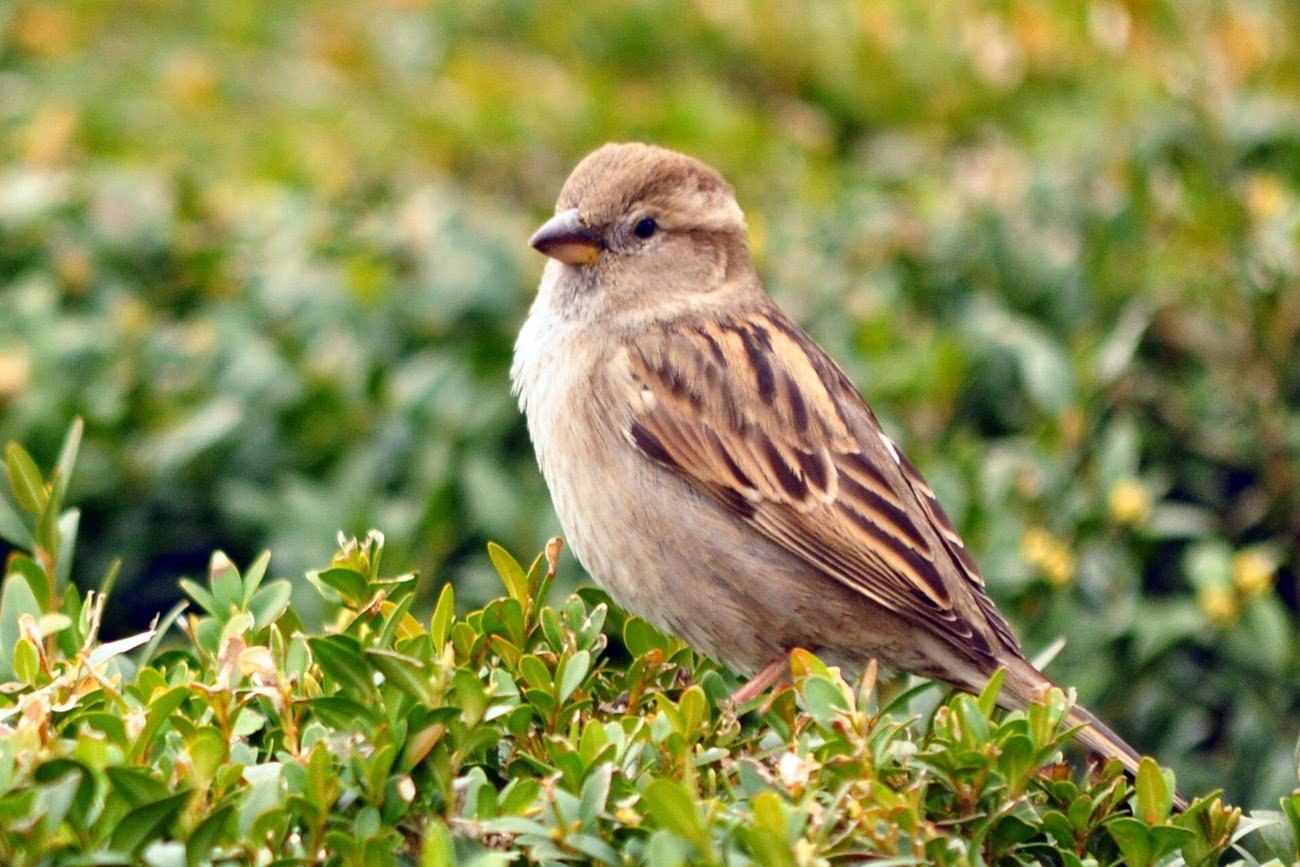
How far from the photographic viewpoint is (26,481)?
2.70m

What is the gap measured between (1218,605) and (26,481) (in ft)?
8.47

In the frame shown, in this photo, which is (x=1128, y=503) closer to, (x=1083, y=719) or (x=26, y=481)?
(x=1083, y=719)

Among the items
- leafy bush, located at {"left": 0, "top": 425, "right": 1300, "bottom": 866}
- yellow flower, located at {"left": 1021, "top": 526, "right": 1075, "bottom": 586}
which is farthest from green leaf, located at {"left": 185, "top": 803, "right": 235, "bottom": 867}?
yellow flower, located at {"left": 1021, "top": 526, "right": 1075, "bottom": 586}

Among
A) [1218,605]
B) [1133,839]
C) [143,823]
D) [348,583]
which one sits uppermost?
[348,583]

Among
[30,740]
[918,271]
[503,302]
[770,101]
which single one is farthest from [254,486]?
[770,101]

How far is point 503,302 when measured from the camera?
15.7 ft

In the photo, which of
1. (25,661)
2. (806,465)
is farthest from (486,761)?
(806,465)

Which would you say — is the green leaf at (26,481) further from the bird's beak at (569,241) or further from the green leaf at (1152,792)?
the green leaf at (1152,792)

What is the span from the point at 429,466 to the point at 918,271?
1572mm

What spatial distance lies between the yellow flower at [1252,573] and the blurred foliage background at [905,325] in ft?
0.04

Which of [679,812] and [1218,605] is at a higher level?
[679,812]

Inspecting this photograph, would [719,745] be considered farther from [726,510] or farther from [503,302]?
[503,302]

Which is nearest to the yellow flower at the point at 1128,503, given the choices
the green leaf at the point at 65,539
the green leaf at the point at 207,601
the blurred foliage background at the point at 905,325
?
the blurred foliage background at the point at 905,325

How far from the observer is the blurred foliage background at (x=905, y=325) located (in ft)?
13.2
